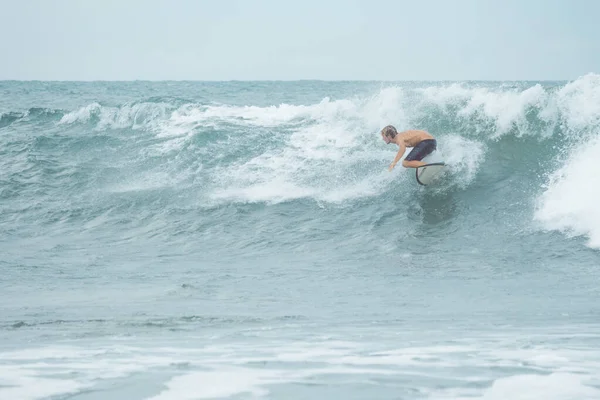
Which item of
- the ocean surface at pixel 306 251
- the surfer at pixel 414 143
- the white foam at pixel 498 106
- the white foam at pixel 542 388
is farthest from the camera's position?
the white foam at pixel 498 106

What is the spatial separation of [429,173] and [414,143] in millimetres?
540

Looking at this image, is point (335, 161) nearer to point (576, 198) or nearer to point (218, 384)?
point (576, 198)

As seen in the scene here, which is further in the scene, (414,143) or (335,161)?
(335,161)

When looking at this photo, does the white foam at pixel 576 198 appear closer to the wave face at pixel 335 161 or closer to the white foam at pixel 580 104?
the wave face at pixel 335 161

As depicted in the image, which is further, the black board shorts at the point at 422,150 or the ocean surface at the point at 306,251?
the black board shorts at the point at 422,150

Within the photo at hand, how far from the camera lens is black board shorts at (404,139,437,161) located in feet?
37.5

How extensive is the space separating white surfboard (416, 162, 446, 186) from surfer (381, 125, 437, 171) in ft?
0.36

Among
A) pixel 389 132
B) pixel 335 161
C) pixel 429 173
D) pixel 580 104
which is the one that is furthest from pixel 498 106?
pixel 389 132

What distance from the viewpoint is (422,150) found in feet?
37.6

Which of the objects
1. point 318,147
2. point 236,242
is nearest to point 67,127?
point 318,147

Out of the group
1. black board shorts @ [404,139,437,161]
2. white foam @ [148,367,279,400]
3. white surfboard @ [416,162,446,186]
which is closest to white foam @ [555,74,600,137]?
white surfboard @ [416,162,446,186]

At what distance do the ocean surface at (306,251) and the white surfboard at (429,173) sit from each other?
228mm

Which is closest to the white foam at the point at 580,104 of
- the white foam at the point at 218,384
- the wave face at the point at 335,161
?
the wave face at the point at 335,161

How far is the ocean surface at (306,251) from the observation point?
4.25 metres
